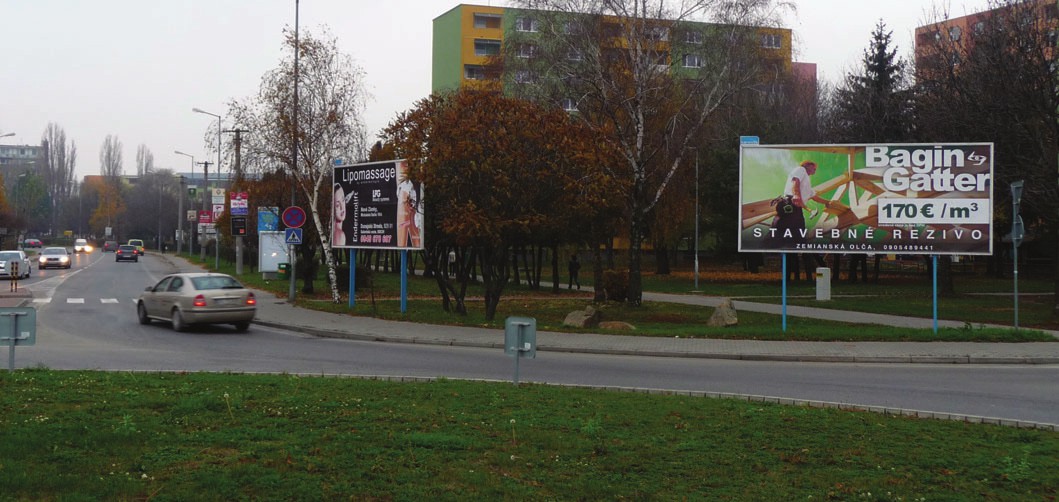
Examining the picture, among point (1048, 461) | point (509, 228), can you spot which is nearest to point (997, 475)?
point (1048, 461)

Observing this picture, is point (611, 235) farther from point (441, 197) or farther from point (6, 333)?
point (6, 333)

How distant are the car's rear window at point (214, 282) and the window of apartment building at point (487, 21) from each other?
2604 inches

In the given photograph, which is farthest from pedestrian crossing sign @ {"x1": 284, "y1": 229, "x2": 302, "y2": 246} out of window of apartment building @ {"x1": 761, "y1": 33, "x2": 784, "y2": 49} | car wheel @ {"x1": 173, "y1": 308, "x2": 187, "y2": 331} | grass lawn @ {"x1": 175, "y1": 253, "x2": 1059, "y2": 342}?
window of apartment building @ {"x1": 761, "y1": 33, "x2": 784, "y2": 49}

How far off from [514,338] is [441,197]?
1448cm

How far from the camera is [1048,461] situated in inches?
274

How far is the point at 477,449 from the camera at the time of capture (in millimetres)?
7074

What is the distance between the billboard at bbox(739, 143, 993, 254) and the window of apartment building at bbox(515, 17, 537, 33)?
12.4 metres

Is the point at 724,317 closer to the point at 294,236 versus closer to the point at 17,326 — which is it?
the point at 294,236

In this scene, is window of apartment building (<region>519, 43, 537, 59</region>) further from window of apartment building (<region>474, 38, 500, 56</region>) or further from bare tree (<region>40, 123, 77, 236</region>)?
bare tree (<region>40, 123, 77, 236</region>)

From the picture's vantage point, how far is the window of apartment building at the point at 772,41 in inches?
1225

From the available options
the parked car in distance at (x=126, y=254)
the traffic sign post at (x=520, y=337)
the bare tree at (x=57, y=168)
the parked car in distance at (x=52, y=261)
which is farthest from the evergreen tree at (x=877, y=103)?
the bare tree at (x=57, y=168)

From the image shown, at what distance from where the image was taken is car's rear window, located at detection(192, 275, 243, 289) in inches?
848

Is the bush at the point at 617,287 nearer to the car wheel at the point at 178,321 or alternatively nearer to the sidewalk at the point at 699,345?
the sidewalk at the point at 699,345

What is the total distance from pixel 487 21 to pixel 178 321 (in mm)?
67906
